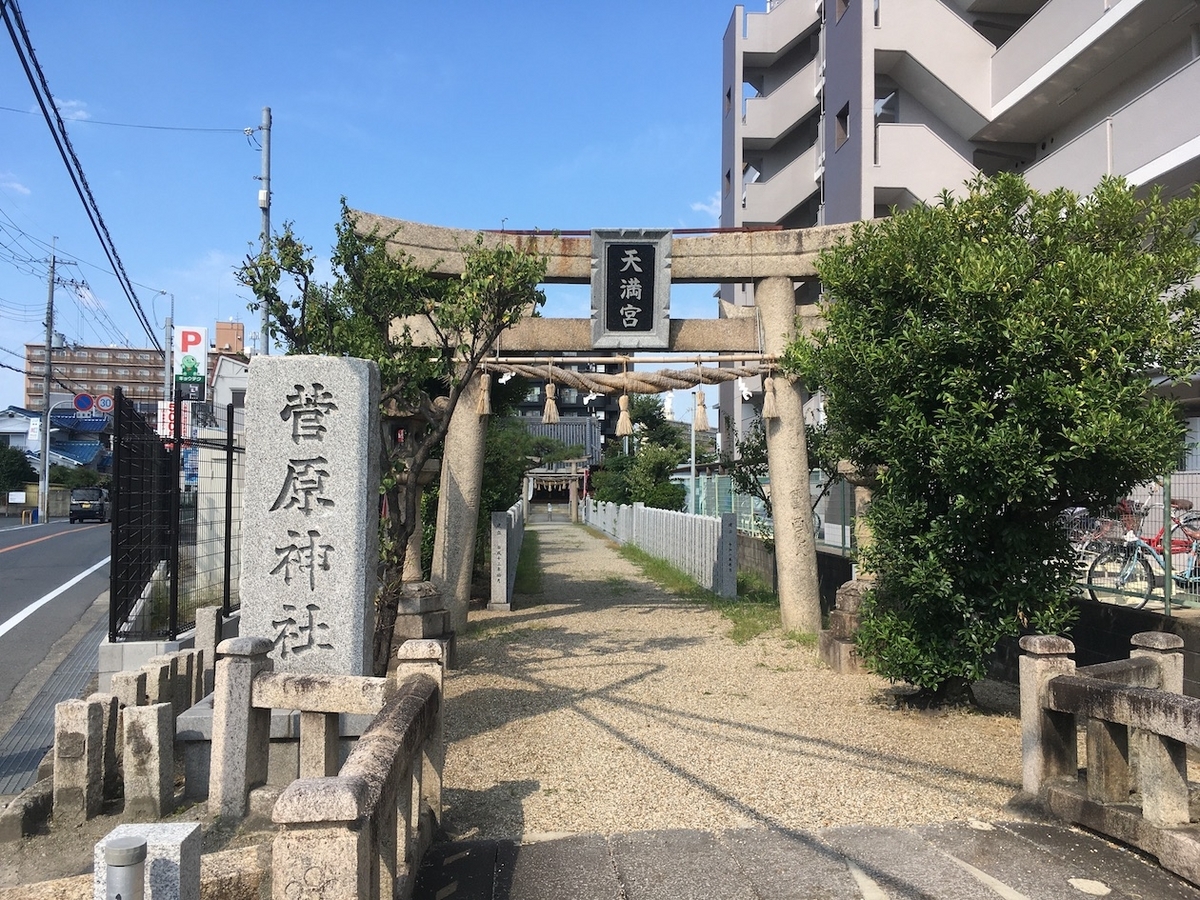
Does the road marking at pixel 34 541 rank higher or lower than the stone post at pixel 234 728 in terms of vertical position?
lower

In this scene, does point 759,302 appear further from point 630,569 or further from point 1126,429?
point 630,569

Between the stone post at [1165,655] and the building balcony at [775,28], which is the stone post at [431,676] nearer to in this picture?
the stone post at [1165,655]

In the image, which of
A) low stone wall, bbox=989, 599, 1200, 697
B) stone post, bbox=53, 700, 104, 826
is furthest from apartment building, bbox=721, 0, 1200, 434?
stone post, bbox=53, 700, 104, 826

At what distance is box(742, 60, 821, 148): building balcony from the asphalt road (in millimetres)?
19028

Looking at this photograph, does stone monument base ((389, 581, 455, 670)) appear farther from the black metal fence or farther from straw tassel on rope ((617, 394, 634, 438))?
straw tassel on rope ((617, 394, 634, 438))

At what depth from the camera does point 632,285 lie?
11047mm

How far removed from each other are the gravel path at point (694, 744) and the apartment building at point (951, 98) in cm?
829

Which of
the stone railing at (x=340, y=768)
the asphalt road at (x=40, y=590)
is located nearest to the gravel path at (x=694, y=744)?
the stone railing at (x=340, y=768)

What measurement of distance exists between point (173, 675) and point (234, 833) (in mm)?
1890

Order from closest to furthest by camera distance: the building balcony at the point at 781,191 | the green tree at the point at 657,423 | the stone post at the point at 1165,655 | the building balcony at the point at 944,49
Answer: the stone post at the point at 1165,655 < the building balcony at the point at 944,49 < the building balcony at the point at 781,191 < the green tree at the point at 657,423

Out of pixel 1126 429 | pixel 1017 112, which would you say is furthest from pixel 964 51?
pixel 1126 429

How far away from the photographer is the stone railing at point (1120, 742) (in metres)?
4.19

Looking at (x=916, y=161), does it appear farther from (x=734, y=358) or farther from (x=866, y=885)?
(x=866, y=885)

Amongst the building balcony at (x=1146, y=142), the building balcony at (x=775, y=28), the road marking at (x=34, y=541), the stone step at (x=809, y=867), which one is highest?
the building balcony at (x=775, y=28)
